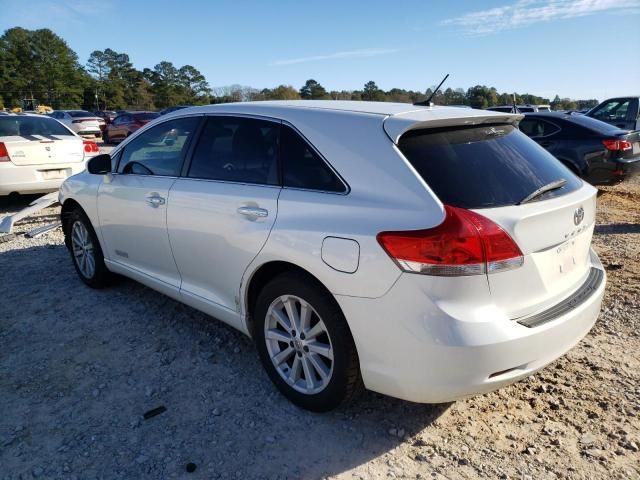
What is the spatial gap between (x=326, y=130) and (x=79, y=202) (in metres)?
3.07

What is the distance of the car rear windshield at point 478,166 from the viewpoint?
2.31m

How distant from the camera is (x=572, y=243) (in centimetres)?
260

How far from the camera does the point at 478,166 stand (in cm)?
246

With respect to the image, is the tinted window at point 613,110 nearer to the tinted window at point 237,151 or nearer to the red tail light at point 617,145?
the red tail light at point 617,145

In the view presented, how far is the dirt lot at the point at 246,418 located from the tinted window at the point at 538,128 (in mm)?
5456

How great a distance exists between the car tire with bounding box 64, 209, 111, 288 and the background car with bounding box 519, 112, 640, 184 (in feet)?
21.9

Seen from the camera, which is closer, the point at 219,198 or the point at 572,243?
the point at 572,243

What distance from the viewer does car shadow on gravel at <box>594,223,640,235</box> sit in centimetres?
650

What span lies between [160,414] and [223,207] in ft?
4.16

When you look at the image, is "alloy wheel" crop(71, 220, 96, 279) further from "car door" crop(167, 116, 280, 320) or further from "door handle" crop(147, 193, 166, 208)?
"car door" crop(167, 116, 280, 320)

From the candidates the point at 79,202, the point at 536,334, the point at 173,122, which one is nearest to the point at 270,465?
the point at 536,334

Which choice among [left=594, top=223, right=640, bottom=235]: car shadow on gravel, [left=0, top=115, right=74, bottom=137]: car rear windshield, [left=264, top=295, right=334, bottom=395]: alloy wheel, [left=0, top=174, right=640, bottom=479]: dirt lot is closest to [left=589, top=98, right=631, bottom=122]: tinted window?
[left=594, top=223, right=640, bottom=235]: car shadow on gravel

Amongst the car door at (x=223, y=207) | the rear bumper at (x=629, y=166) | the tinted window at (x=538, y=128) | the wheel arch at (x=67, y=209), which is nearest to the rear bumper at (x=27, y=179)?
the wheel arch at (x=67, y=209)

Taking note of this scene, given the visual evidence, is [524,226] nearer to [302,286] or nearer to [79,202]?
[302,286]
